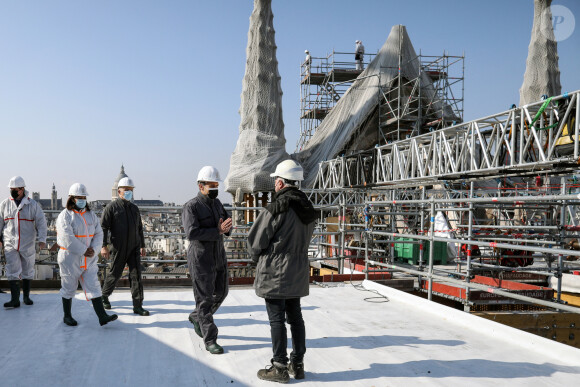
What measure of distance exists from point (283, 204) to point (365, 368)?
168 cm

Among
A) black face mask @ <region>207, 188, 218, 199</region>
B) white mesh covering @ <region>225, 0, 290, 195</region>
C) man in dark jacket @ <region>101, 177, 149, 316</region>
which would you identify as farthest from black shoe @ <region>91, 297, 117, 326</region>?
white mesh covering @ <region>225, 0, 290, 195</region>

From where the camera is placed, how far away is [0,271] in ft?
38.8

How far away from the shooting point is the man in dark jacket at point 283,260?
3.71 metres

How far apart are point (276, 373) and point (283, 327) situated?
14.4 inches

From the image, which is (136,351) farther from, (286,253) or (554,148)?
(554,148)

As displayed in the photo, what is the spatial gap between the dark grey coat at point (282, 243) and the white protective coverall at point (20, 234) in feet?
13.9

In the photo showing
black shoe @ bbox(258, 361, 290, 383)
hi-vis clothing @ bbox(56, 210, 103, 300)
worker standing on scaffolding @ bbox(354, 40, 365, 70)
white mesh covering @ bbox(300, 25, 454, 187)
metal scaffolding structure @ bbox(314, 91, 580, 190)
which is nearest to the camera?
black shoe @ bbox(258, 361, 290, 383)

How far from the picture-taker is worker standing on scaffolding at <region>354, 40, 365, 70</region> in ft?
98.7

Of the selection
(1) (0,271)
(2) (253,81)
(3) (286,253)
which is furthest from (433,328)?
(2) (253,81)

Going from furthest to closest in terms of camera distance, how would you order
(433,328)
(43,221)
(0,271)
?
(0,271)
(43,221)
(433,328)

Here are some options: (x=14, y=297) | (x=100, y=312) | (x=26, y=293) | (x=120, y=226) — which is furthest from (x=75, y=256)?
(x=26, y=293)

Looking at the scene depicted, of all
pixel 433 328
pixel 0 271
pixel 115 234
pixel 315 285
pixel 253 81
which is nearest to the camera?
pixel 433 328

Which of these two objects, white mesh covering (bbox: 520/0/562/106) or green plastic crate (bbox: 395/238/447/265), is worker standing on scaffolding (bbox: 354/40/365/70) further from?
green plastic crate (bbox: 395/238/447/265)

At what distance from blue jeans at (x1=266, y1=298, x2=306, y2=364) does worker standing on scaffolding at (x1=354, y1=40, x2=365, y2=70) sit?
2817 cm
